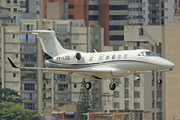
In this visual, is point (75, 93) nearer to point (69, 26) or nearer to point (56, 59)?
point (69, 26)

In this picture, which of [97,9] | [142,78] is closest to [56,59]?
[142,78]

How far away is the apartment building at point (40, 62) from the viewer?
139875 mm

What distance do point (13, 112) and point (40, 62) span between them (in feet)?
45.8

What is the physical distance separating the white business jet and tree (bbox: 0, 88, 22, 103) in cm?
7042

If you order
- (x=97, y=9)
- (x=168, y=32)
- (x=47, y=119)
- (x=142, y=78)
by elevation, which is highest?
(x=97, y=9)

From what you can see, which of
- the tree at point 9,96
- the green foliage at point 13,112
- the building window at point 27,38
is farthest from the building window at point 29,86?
the building window at point 27,38

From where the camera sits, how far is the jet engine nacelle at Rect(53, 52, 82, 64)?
66925 millimetres

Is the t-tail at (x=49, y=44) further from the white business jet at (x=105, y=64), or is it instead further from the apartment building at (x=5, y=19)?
the apartment building at (x=5, y=19)

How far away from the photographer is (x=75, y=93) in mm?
139750

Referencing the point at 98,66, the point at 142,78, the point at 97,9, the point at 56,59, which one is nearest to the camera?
the point at 98,66

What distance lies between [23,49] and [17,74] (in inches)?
246

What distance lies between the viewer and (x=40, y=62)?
141 metres

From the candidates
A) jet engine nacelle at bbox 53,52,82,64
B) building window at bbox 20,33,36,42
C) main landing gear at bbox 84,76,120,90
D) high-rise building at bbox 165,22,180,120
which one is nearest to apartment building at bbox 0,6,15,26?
building window at bbox 20,33,36,42

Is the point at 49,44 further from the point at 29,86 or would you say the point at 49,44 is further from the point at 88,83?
the point at 29,86
